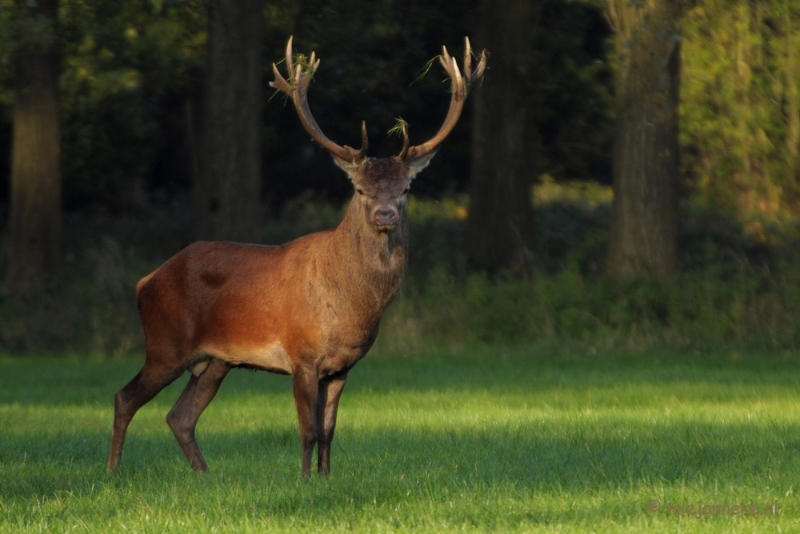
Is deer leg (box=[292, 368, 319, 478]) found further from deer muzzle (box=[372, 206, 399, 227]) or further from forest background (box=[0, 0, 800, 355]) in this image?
forest background (box=[0, 0, 800, 355])

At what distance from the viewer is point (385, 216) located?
8477 millimetres

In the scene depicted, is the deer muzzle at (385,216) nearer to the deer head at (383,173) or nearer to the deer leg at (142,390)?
the deer head at (383,173)

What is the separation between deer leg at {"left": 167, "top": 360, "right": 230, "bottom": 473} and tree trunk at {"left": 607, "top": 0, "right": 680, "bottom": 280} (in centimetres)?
922

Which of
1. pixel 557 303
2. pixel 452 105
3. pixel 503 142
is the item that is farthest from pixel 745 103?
pixel 452 105

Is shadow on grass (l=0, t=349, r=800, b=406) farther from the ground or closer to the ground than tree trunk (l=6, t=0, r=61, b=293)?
closer to the ground

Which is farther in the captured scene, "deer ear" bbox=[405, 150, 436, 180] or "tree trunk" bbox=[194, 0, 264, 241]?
"tree trunk" bbox=[194, 0, 264, 241]

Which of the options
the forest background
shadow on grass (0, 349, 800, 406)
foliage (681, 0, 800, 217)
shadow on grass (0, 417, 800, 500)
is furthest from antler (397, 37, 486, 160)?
foliage (681, 0, 800, 217)

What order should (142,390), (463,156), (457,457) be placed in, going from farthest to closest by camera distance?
1. (463,156)
2. (142,390)
3. (457,457)

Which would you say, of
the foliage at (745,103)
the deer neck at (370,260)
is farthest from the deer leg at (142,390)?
the foliage at (745,103)

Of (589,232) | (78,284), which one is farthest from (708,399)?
(589,232)

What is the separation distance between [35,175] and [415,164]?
13702 mm

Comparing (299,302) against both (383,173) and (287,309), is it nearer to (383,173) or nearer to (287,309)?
(287,309)

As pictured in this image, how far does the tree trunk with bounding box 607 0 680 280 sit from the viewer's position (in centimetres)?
1772

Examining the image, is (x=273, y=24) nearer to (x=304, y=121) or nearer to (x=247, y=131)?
(x=247, y=131)
